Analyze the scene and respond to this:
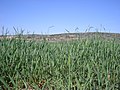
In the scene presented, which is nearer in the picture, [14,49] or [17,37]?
[14,49]

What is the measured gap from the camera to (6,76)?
2461 millimetres

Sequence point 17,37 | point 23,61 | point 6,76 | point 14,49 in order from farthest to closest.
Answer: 1. point 17,37
2. point 14,49
3. point 23,61
4. point 6,76

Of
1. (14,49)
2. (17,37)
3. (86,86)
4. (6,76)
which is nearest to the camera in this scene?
(86,86)

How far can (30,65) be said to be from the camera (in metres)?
2.69

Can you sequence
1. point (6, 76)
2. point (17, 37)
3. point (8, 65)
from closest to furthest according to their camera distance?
point (6, 76) → point (8, 65) → point (17, 37)

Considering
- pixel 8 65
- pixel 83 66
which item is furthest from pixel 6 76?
pixel 83 66

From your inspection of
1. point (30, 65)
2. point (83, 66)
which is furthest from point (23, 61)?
point (83, 66)

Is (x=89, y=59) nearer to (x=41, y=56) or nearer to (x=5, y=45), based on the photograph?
(x=41, y=56)

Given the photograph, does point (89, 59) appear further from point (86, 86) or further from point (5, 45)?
point (5, 45)

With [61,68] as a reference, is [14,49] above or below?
above

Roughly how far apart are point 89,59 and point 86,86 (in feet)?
3.23

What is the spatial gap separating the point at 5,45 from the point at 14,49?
0.20m

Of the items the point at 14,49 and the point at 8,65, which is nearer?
the point at 8,65

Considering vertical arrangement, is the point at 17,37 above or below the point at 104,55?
above
